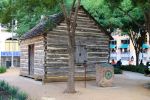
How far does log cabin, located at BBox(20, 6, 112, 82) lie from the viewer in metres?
25.4

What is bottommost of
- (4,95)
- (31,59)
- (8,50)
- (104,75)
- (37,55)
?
(4,95)

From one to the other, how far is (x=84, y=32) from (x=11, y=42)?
3248cm

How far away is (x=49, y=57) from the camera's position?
25.4 m

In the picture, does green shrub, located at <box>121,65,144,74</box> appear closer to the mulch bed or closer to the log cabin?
the log cabin

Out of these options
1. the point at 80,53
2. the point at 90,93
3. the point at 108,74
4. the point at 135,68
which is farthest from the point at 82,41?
the point at 135,68

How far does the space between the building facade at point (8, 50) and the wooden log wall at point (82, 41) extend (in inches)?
1184

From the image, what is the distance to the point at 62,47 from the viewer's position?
85.0 ft

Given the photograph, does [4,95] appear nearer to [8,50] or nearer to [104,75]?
[104,75]

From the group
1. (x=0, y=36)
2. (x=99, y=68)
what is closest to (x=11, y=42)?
(x=0, y=36)

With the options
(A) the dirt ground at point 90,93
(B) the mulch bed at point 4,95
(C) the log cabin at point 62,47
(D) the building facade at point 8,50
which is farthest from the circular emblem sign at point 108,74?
(D) the building facade at point 8,50

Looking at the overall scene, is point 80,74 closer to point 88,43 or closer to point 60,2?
point 88,43

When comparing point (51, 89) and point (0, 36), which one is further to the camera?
point (0, 36)

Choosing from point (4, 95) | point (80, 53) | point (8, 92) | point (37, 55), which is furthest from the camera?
point (37, 55)

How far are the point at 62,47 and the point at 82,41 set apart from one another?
1530 mm
